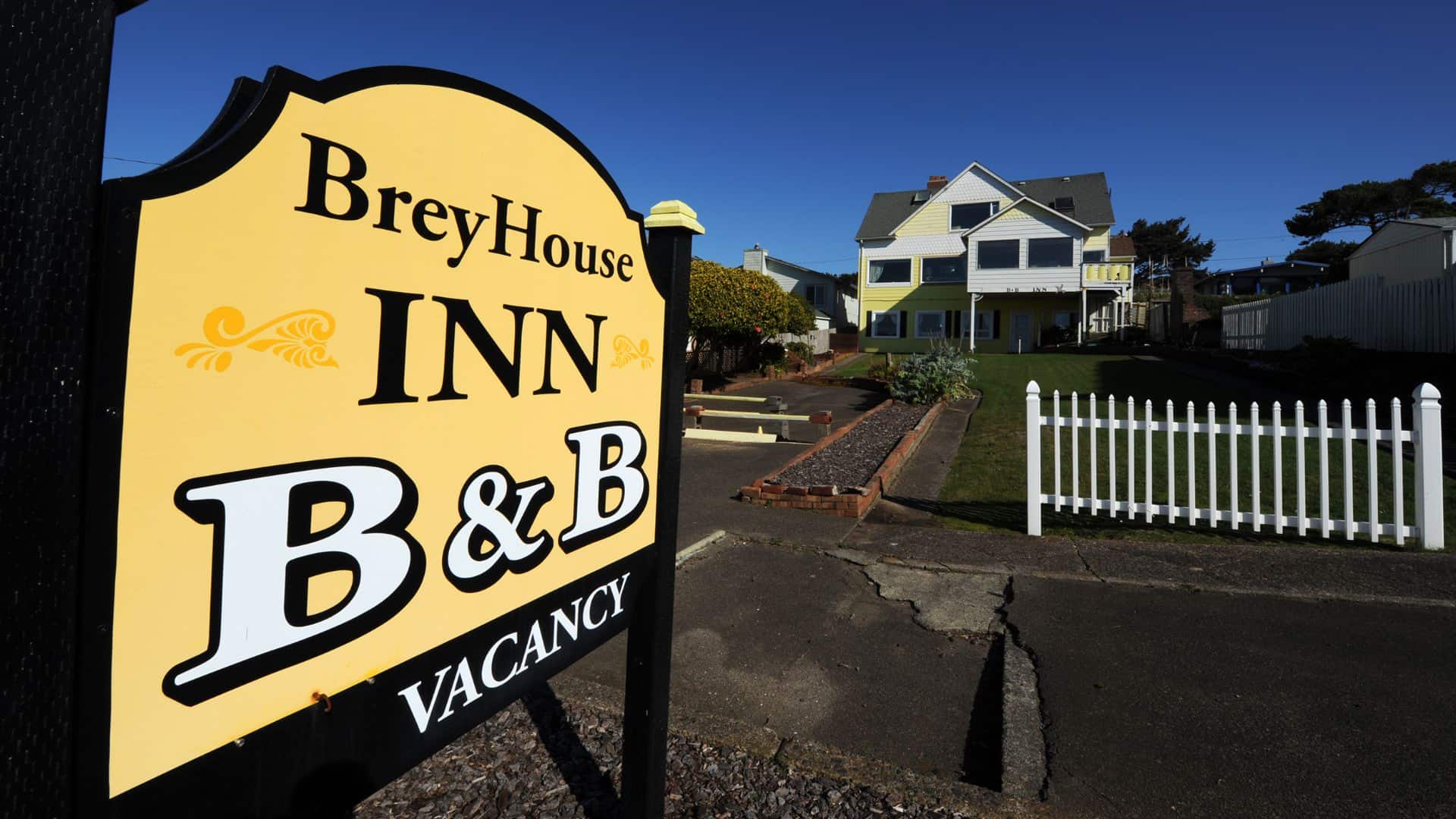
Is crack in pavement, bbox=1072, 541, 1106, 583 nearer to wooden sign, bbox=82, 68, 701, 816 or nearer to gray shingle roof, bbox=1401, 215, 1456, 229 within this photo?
wooden sign, bbox=82, 68, 701, 816

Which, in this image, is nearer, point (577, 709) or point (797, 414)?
point (577, 709)

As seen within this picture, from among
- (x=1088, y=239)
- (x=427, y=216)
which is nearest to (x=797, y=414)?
(x=427, y=216)

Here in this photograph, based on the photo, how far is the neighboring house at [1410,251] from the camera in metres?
18.8

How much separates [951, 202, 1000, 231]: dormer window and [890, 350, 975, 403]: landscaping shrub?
23.7 metres

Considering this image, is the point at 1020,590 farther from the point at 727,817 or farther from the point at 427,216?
the point at 427,216

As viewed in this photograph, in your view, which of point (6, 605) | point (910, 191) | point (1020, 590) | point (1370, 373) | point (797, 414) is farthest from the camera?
point (910, 191)

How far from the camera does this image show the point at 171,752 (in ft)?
3.67

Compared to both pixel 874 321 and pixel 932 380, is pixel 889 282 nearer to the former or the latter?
pixel 874 321

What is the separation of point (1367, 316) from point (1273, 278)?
40285 millimetres

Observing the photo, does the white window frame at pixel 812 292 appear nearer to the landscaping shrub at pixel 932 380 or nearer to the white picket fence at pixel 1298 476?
the landscaping shrub at pixel 932 380

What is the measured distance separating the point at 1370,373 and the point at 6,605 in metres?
18.7

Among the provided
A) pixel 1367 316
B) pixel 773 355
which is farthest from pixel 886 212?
pixel 1367 316

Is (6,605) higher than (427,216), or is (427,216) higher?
(427,216)

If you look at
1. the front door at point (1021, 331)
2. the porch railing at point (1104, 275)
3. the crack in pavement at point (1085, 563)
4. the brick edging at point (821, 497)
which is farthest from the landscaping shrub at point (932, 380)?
the front door at point (1021, 331)
